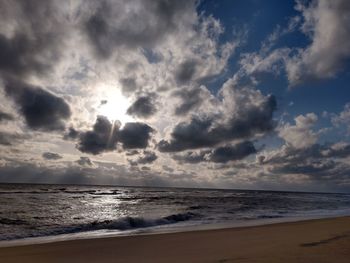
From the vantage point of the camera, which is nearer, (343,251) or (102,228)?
(343,251)

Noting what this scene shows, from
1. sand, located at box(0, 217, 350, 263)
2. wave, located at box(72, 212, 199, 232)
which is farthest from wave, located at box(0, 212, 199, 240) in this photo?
sand, located at box(0, 217, 350, 263)

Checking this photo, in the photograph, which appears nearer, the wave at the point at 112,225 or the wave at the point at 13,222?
the wave at the point at 112,225

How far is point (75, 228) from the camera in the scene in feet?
54.4

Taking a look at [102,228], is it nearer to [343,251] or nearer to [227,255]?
[227,255]

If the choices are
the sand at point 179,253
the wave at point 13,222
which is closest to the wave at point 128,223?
the wave at point 13,222

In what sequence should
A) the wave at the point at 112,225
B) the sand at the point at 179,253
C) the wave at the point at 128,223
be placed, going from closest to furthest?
1. the sand at the point at 179,253
2. the wave at the point at 112,225
3. the wave at the point at 128,223

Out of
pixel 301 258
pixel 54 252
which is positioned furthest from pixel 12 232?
pixel 301 258

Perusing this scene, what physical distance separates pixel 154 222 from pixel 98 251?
11449mm

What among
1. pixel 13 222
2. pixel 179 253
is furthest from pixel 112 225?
pixel 179 253

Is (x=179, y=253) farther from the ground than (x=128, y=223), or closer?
closer

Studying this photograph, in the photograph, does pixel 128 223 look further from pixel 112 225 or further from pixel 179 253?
pixel 179 253

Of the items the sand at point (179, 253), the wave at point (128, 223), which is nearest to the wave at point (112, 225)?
the wave at point (128, 223)

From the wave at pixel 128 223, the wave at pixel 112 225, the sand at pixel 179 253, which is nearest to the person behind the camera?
the sand at pixel 179 253

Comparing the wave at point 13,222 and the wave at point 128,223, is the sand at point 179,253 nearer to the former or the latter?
the wave at point 128,223
